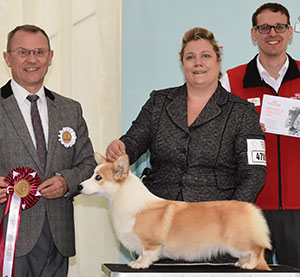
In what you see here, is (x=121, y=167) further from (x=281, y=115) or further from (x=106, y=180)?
(x=281, y=115)

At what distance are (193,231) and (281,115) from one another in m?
0.89

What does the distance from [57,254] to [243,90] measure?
1.22m

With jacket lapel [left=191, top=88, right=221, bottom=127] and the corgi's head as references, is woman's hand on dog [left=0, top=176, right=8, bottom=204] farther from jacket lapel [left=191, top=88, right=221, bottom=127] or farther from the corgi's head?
jacket lapel [left=191, top=88, right=221, bottom=127]

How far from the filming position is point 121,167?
1.79m

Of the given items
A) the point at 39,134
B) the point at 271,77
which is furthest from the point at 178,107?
the point at 271,77

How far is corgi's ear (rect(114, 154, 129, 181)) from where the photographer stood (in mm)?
1759

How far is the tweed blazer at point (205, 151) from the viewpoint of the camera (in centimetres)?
193

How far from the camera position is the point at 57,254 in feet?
6.49

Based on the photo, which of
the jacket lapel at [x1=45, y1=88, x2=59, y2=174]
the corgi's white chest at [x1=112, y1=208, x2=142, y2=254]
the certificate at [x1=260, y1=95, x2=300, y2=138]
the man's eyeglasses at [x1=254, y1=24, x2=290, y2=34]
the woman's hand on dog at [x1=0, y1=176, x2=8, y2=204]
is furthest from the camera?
the man's eyeglasses at [x1=254, y1=24, x2=290, y2=34]

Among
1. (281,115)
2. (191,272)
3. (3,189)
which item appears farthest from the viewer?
(281,115)

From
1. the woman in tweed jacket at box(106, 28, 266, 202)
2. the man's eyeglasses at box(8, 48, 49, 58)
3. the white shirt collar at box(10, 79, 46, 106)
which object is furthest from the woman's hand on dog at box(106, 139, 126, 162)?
the man's eyeglasses at box(8, 48, 49, 58)

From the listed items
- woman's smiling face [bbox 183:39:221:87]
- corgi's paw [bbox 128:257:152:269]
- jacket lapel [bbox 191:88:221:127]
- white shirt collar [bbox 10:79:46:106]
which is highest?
woman's smiling face [bbox 183:39:221:87]

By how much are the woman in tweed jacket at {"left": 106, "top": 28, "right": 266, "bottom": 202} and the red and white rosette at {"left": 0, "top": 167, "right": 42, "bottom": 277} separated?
0.31 metres

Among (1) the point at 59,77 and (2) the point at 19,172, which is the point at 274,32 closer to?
(1) the point at 59,77
